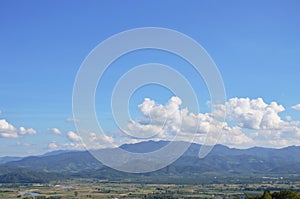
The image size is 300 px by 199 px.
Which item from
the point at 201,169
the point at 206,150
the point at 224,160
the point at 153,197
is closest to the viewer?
the point at 206,150

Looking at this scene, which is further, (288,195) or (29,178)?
(29,178)

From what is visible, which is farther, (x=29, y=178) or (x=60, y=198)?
(x=29, y=178)

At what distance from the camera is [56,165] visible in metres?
196

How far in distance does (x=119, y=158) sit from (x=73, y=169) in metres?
179

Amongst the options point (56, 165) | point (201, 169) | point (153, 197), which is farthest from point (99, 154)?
point (56, 165)

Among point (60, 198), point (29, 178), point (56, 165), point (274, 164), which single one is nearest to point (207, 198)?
point (60, 198)

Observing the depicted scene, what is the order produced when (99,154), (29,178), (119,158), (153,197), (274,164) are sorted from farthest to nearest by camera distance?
(274,164), (29,178), (153,197), (119,158), (99,154)

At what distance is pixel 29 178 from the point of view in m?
120

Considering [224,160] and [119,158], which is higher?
[224,160]

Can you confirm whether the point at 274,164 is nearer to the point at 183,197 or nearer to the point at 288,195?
the point at 183,197

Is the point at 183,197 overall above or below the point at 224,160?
below

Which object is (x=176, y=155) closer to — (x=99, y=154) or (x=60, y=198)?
(x=99, y=154)

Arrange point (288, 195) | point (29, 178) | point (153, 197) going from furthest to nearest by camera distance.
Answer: point (29, 178)
point (153, 197)
point (288, 195)

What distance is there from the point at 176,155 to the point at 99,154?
1.95m
